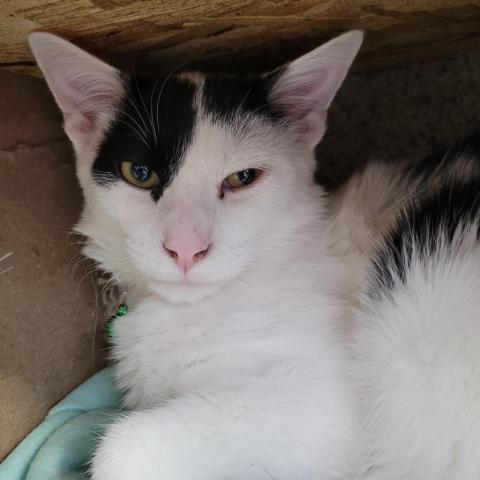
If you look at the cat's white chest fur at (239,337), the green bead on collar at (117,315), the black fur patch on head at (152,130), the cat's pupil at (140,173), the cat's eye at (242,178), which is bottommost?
the green bead on collar at (117,315)

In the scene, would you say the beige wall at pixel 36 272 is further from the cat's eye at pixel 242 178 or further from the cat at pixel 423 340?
the cat at pixel 423 340

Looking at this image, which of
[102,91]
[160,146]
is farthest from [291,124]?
[102,91]

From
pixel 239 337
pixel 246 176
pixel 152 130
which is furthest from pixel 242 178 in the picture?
pixel 239 337

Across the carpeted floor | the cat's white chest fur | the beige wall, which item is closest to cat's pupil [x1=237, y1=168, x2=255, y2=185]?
the cat's white chest fur

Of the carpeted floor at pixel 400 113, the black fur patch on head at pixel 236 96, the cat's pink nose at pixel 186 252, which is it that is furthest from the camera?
the carpeted floor at pixel 400 113

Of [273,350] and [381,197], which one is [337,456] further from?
[381,197]

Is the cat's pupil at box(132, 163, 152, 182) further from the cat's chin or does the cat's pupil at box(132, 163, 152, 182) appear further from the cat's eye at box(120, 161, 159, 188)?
the cat's chin

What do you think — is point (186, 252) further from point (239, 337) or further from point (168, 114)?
point (168, 114)

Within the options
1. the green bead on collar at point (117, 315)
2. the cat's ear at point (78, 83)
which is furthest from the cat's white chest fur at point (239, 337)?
the cat's ear at point (78, 83)
